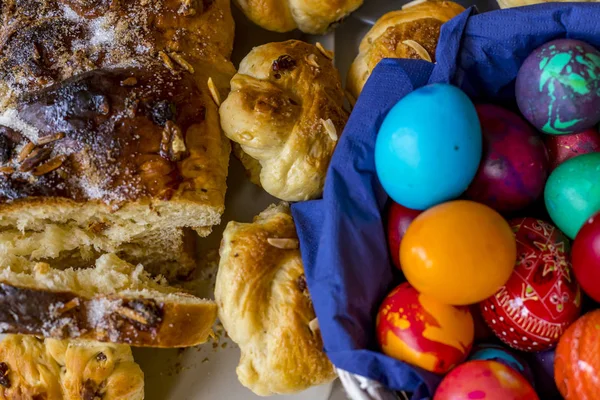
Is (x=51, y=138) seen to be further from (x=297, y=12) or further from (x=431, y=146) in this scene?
(x=431, y=146)

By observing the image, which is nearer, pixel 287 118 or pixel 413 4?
pixel 287 118

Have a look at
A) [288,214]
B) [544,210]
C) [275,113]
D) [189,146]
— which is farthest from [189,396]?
[544,210]

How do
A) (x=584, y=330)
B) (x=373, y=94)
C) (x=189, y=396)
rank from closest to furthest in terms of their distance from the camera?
(x=584, y=330) < (x=373, y=94) < (x=189, y=396)

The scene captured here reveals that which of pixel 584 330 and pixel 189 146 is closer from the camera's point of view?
pixel 584 330

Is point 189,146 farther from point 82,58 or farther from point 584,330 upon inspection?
point 584,330

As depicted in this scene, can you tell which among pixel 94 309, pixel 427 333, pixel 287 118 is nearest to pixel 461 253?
pixel 427 333

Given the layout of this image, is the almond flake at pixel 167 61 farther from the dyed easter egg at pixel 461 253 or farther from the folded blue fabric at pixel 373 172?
the dyed easter egg at pixel 461 253

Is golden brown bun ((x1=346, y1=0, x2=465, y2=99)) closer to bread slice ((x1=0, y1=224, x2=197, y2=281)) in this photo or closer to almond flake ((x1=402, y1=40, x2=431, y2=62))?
almond flake ((x1=402, y1=40, x2=431, y2=62))
